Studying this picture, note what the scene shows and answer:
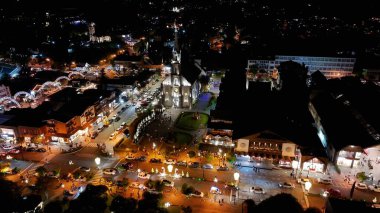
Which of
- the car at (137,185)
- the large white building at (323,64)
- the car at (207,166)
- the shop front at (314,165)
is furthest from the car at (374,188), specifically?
the large white building at (323,64)

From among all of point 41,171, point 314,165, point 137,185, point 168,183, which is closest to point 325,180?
point 314,165

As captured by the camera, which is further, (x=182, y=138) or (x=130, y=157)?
(x=182, y=138)

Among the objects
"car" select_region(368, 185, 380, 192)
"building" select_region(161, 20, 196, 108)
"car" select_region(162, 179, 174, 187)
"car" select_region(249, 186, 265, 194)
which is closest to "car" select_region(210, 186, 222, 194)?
"car" select_region(249, 186, 265, 194)

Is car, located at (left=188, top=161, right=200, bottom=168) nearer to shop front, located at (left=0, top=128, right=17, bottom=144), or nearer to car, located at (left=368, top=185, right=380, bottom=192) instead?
car, located at (left=368, top=185, right=380, bottom=192)

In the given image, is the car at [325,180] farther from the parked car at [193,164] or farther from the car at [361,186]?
the parked car at [193,164]

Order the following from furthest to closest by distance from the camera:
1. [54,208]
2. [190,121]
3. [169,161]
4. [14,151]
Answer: [190,121], [14,151], [169,161], [54,208]

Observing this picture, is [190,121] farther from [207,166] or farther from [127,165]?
[127,165]

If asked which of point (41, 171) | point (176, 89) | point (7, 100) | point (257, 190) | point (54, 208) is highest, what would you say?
point (176, 89)

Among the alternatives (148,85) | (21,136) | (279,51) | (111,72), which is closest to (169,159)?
(21,136)
